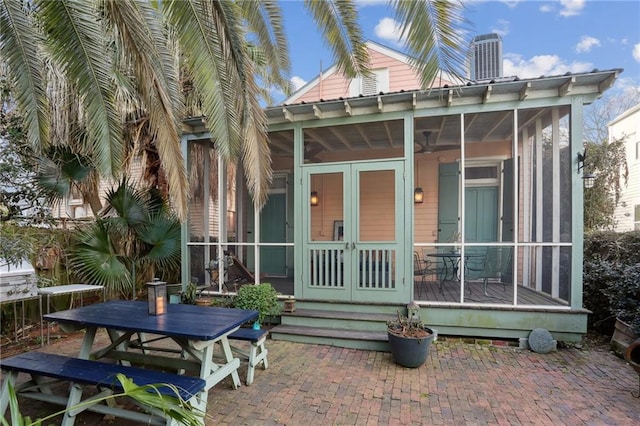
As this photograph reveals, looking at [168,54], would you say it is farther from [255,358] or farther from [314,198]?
[314,198]

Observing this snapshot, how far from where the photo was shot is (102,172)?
10.6ft

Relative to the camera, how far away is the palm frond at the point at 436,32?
250 cm

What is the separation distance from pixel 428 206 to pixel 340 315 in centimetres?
351

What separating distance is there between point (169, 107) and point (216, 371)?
2.61m

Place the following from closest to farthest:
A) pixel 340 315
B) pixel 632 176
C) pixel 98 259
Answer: pixel 340 315, pixel 98 259, pixel 632 176

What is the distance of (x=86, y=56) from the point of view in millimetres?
2693

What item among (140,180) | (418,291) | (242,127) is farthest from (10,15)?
(418,291)

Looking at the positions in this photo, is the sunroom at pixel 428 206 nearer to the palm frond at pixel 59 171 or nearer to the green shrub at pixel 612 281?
the green shrub at pixel 612 281

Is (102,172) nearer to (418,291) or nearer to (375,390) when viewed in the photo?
(375,390)

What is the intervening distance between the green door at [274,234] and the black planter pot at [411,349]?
13.7 feet

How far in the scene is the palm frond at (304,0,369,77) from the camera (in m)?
3.65

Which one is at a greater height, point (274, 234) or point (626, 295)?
point (274, 234)

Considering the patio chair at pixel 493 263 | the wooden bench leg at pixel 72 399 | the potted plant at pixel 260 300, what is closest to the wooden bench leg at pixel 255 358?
the potted plant at pixel 260 300

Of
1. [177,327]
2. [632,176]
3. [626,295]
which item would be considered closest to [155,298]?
[177,327]
